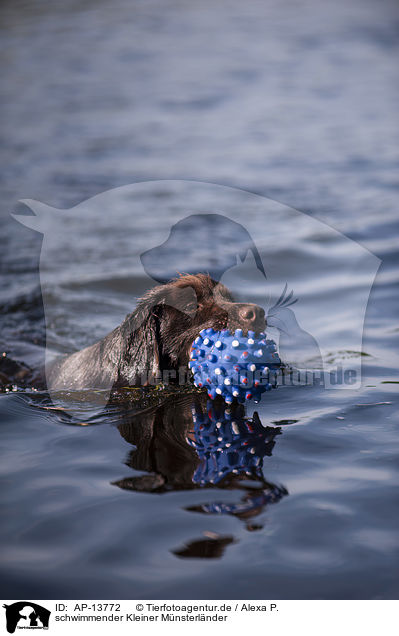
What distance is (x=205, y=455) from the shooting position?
3.79 m

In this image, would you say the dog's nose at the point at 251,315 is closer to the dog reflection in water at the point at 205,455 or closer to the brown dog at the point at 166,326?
the brown dog at the point at 166,326

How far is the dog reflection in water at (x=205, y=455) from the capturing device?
3141 mm

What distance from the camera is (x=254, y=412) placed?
4535 millimetres

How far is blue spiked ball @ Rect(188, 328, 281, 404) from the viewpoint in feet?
13.4

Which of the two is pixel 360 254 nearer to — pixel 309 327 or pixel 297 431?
pixel 309 327

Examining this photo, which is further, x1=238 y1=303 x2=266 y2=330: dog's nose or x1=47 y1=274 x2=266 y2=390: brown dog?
x1=47 y1=274 x2=266 y2=390: brown dog

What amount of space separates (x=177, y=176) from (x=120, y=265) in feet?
14.6

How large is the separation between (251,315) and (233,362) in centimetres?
47
